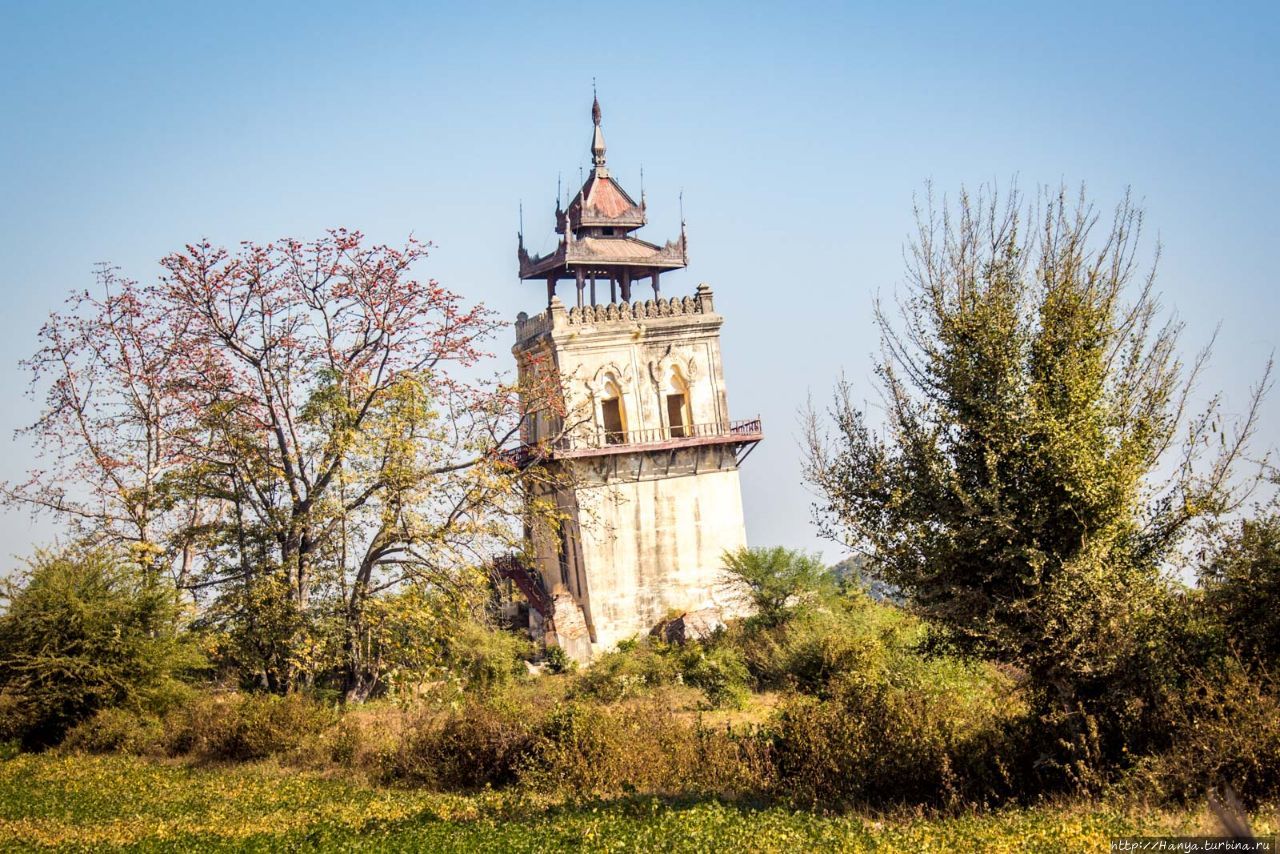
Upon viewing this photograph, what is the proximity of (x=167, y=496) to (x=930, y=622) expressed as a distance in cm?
1683

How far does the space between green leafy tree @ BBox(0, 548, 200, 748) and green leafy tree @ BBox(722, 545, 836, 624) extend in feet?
51.1

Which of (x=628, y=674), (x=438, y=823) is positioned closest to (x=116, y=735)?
(x=438, y=823)

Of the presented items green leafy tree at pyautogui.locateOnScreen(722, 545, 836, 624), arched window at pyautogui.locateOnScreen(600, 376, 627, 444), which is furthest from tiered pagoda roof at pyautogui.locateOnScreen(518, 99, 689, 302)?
green leafy tree at pyautogui.locateOnScreen(722, 545, 836, 624)

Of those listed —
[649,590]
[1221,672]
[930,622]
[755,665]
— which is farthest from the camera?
[649,590]

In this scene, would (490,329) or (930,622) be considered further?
(490,329)

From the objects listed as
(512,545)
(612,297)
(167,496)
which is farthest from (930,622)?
(612,297)

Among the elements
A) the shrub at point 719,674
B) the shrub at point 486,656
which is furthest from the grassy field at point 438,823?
the shrub at point 719,674

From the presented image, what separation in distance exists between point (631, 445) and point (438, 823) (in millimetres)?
24665

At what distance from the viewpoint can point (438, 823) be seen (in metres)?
13.3

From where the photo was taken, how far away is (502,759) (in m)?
17.0

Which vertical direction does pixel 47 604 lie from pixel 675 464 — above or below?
below

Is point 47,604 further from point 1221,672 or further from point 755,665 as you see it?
point 1221,672

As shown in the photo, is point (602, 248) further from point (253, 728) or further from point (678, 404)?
point (253, 728)

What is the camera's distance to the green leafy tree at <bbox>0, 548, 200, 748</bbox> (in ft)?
72.5
